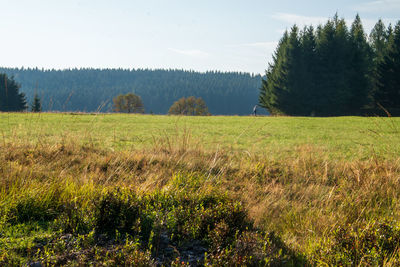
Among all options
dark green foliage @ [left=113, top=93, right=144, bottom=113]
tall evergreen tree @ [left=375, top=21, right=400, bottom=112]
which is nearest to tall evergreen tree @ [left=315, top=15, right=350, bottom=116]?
tall evergreen tree @ [left=375, top=21, right=400, bottom=112]

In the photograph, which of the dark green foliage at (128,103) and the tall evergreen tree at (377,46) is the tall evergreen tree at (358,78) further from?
the dark green foliage at (128,103)

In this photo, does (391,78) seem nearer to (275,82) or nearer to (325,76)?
(325,76)

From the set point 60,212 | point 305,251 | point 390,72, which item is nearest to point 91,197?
point 60,212

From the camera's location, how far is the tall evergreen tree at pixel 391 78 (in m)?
50.6

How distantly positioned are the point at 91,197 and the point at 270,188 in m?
3.47

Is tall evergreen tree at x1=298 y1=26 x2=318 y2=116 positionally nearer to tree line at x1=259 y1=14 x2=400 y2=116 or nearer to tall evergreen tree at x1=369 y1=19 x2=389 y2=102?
tree line at x1=259 y1=14 x2=400 y2=116

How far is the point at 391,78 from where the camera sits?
1993 inches

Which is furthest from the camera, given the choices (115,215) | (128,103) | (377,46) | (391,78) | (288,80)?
(128,103)

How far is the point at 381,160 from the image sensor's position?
821 cm

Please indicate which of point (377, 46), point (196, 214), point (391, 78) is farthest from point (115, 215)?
point (377, 46)

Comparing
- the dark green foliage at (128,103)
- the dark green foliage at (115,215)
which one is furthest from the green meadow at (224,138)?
the dark green foliage at (128,103)

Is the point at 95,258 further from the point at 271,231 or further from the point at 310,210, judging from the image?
the point at 310,210

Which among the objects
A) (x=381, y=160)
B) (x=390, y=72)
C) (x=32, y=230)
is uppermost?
(x=390, y=72)

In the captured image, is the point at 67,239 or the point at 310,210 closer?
the point at 67,239
